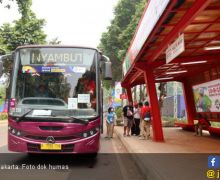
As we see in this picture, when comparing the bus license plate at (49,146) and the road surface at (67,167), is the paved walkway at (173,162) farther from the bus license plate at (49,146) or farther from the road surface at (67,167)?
the bus license plate at (49,146)

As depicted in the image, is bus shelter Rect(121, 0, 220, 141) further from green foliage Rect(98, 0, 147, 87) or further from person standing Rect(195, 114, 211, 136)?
green foliage Rect(98, 0, 147, 87)

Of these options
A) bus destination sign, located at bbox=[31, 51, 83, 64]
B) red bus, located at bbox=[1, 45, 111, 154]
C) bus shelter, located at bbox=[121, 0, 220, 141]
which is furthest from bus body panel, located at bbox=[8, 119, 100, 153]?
bus shelter, located at bbox=[121, 0, 220, 141]

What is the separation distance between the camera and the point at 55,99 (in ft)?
34.3

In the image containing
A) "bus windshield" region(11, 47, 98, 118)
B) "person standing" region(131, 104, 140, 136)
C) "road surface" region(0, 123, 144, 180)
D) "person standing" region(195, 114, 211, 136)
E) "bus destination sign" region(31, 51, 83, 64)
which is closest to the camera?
"road surface" region(0, 123, 144, 180)

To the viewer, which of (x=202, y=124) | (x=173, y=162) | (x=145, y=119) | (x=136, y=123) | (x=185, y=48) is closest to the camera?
(x=173, y=162)

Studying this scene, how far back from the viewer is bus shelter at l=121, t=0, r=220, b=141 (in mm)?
9562

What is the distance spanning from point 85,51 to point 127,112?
9.30 m

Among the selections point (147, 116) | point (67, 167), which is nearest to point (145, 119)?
point (147, 116)

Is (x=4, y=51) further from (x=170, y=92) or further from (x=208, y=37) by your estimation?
(x=170, y=92)

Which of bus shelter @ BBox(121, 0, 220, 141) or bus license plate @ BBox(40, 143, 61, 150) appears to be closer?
bus shelter @ BBox(121, 0, 220, 141)

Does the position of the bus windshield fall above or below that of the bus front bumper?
above

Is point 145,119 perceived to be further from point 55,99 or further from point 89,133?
point 55,99

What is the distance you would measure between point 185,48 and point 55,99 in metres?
5.62

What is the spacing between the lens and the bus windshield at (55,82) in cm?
1035
